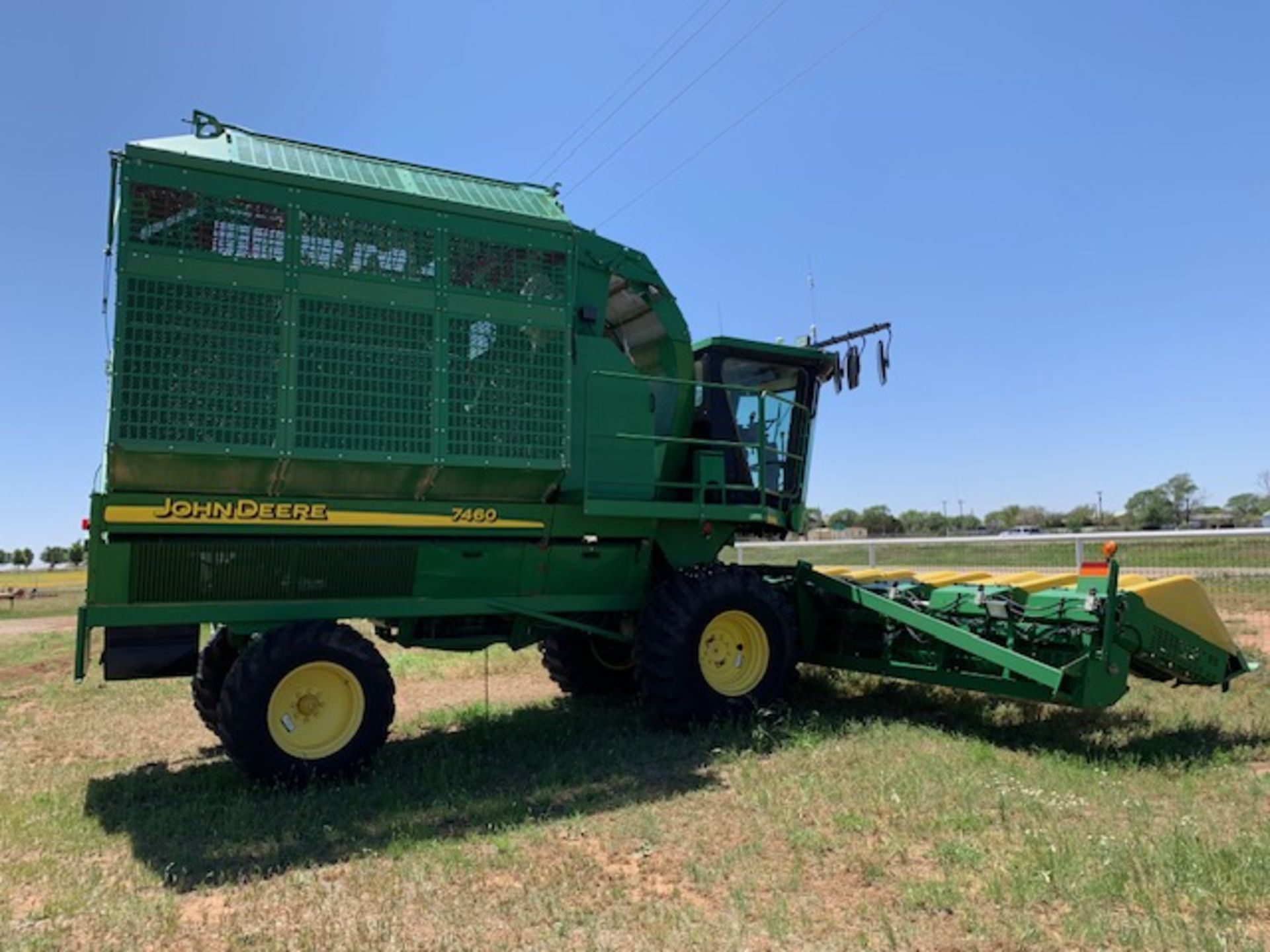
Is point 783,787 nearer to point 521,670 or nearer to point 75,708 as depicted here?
point 521,670

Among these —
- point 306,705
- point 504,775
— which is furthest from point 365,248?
point 504,775

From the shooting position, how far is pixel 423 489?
6562mm

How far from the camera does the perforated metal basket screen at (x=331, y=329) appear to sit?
5.64 meters

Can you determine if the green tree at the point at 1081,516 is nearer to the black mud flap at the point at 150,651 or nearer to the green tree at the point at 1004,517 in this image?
the green tree at the point at 1004,517

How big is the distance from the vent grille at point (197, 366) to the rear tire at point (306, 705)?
4.45 feet

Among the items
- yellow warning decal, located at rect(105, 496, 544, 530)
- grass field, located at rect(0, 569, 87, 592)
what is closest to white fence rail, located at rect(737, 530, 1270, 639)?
yellow warning decal, located at rect(105, 496, 544, 530)

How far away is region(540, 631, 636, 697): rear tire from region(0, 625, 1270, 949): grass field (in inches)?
44.7

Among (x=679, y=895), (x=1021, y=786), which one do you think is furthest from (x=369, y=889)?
(x=1021, y=786)

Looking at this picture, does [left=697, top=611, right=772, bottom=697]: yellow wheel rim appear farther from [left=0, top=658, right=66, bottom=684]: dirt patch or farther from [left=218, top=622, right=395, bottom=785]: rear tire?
[left=0, top=658, right=66, bottom=684]: dirt patch

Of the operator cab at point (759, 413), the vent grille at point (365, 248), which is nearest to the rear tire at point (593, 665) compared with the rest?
the operator cab at point (759, 413)

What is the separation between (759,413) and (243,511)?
4661 millimetres

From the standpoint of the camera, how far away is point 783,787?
545cm

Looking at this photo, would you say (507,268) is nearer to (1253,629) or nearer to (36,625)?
(1253,629)

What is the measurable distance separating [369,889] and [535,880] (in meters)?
0.75
